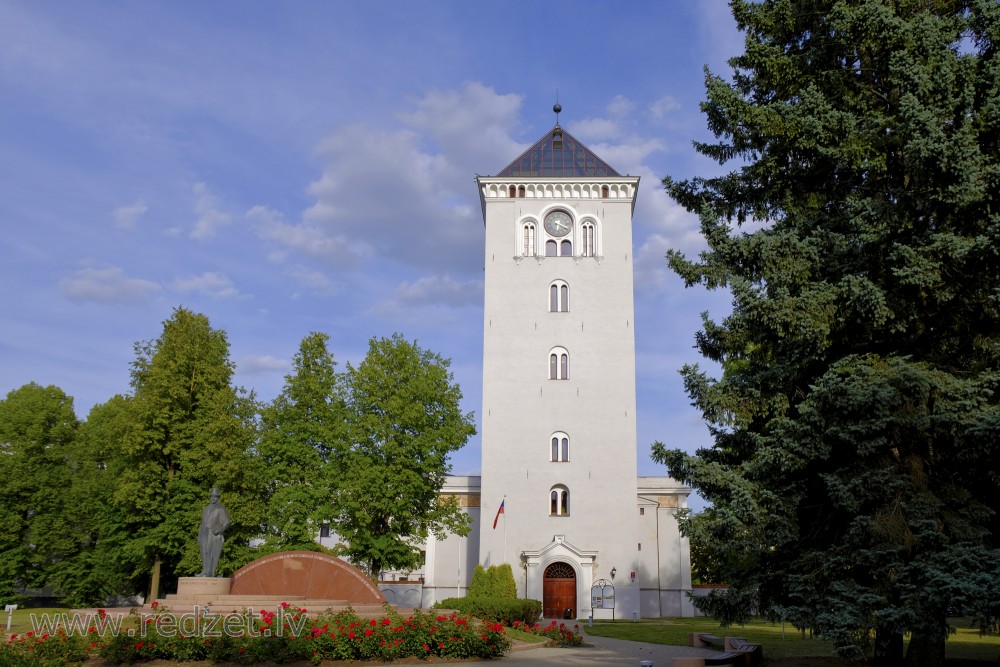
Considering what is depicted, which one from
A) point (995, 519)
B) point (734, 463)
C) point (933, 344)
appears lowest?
point (995, 519)

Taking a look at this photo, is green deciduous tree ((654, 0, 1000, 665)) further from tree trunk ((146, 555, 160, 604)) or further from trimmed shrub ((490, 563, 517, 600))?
tree trunk ((146, 555, 160, 604))

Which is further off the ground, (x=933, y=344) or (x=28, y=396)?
(x=28, y=396)

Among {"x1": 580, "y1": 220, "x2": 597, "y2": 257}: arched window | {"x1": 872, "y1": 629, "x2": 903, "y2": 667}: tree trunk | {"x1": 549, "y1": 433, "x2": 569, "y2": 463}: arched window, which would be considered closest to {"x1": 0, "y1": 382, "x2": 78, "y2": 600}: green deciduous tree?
{"x1": 549, "y1": 433, "x2": 569, "y2": 463}: arched window

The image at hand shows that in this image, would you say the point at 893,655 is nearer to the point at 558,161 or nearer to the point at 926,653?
the point at 926,653

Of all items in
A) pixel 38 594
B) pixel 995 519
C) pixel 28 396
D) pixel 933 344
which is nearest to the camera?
pixel 995 519

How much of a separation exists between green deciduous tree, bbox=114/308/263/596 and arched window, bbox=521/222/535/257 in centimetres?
1423

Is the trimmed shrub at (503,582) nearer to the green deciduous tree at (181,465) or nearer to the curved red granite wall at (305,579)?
the green deciduous tree at (181,465)

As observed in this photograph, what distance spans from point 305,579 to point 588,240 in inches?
915

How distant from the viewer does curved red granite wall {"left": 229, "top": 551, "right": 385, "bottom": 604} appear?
1859 centimetres

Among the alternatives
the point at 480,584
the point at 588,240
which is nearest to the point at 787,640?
the point at 480,584

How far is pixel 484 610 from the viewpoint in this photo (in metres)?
22.6

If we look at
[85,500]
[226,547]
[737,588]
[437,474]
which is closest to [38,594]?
[85,500]

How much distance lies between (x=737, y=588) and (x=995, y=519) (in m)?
3.90

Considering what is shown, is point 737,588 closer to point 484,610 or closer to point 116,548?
point 484,610
